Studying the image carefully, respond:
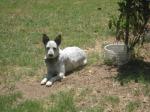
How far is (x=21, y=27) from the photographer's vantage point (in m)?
13.3

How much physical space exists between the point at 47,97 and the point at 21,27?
245 inches

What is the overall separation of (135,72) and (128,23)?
1.05 meters

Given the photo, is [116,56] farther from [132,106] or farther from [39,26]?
[39,26]

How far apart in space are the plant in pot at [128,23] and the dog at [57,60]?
703 millimetres

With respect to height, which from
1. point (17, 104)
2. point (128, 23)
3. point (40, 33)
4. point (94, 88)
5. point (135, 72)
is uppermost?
point (128, 23)

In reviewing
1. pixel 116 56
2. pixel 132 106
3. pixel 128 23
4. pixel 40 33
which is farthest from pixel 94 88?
pixel 40 33

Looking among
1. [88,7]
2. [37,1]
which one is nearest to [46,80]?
[88,7]

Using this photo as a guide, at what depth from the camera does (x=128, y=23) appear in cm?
861

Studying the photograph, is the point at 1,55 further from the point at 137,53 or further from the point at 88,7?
the point at 88,7

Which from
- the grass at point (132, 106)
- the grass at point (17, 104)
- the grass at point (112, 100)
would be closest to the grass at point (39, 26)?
the grass at point (17, 104)

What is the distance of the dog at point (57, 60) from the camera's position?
8.05m

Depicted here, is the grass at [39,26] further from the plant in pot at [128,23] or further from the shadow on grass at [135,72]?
the shadow on grass at [135,72]

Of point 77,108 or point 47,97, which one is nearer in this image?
point 77,108

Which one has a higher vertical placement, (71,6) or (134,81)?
(71,6)
